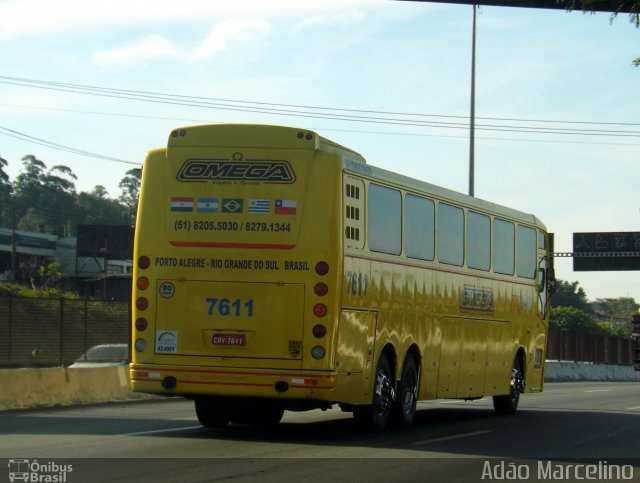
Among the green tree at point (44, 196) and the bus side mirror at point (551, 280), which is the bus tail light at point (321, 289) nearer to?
the bus side mirror at point (551, 280)

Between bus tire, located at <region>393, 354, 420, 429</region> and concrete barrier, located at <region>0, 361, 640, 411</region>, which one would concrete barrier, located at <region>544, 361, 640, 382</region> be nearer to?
concrete barrier, located at <region>0, 361, 640, 411</region>

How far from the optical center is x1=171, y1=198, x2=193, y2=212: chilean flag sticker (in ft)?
47.6

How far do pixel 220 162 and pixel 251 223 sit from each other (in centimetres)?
90

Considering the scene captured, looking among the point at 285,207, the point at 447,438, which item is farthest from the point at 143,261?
the point at 447,438

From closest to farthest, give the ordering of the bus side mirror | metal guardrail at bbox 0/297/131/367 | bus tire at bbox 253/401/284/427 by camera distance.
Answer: bus tire at bbox 253/401/284/427 < the bus side mirror < metal guardrail at bbox 0/297/131/367

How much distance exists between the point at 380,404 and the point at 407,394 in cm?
108

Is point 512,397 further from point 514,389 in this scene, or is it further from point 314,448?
point 314,448

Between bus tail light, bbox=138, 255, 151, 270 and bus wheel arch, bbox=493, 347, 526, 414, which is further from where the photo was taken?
bus wheel arch, bbox=493, 347, 526, 414

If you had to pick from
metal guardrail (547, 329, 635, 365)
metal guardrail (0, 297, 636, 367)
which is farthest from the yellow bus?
metal guardrail (547, 329, 635, 365)

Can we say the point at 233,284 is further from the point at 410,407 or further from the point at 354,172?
the point at 410,407

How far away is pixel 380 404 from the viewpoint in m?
15.7

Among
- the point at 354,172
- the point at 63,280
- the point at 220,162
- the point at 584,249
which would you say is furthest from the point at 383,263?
the point at 63,280

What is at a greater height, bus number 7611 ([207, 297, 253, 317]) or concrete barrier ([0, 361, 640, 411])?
bus number 7611 ([207, 297, 253, 317])

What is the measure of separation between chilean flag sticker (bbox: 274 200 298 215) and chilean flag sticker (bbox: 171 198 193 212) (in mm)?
1143
